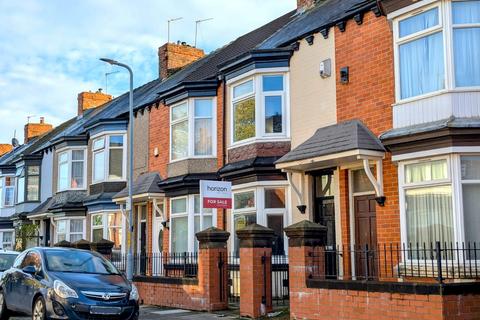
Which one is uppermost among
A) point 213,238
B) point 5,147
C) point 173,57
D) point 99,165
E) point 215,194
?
point 173,57

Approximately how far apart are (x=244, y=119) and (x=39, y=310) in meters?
9.00

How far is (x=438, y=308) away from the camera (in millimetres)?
9547

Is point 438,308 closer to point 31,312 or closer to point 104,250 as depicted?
point 31,312

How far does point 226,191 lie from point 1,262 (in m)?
6.47

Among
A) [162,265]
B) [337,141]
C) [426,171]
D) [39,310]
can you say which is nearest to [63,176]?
[162,265]

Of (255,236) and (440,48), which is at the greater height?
(440,48)

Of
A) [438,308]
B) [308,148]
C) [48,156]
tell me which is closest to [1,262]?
[308,148]

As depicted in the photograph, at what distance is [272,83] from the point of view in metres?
17.6

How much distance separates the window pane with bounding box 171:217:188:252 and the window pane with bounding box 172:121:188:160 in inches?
86.2

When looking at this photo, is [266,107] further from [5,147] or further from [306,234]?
[5,147]

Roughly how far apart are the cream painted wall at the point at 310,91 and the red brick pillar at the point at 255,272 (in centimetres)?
388

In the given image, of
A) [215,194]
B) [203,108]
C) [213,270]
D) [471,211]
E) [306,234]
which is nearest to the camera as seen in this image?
[471,211]

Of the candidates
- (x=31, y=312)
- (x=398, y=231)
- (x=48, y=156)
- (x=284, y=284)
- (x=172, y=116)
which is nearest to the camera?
(x=31, y=312)

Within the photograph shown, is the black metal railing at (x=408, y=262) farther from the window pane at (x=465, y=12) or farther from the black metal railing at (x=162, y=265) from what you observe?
the black metal railing at (x=162, y=265)
